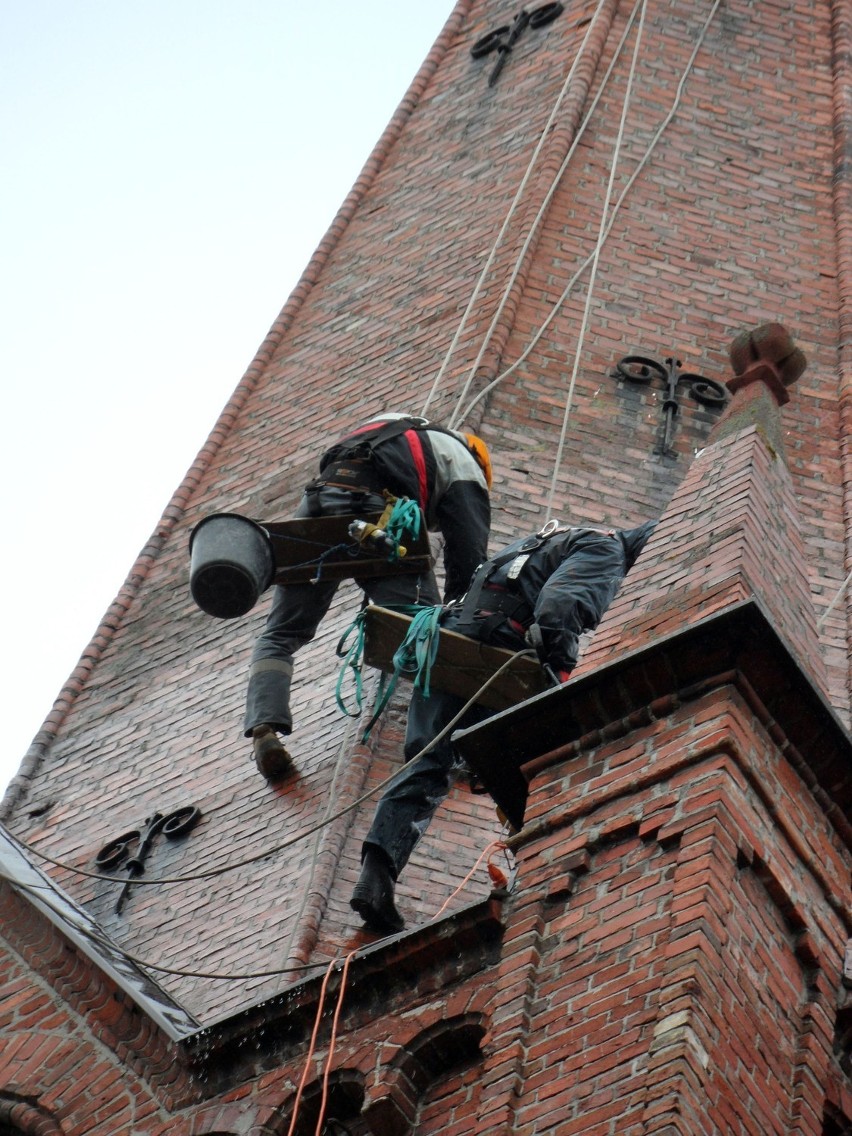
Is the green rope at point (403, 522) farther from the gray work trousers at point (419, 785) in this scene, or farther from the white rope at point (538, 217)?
the white rope at point (538, 217)

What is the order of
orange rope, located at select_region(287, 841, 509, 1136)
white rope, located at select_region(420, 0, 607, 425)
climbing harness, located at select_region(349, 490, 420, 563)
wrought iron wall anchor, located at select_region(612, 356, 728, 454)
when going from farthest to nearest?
wrought iron wall anchor, located at select_region(612, 356, 728, 454), white rope, located at select_region(420, 0, 607, 425), climbing harness, located at select_region(349, 490, 420, 563), orange rope, located at select_region(287, 841, 509, 1136)

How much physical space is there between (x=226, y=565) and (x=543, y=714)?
2156mm

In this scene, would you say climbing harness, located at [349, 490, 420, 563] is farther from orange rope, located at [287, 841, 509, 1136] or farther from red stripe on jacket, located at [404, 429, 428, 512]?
orange rope, located at [287, 841, 509, 1136]

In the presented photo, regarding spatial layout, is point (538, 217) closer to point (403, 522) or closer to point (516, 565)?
point (403, 522)

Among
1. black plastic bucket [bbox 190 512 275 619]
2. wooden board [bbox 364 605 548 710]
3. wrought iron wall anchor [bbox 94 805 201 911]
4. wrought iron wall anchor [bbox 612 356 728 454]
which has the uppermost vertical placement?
black plastic bucket [bbox 190 512 275 619]

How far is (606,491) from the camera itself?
46.7 feet

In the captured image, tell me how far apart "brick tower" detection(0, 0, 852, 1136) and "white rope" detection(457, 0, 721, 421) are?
3 centimetres

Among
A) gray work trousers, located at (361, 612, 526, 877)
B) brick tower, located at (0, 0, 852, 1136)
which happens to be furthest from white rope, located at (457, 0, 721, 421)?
gray work trousers, located at (361, 612, 526, 877)

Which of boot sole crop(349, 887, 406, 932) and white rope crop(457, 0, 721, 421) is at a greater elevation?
boot sole crop(349, 887, 406, 932)

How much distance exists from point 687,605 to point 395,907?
1970mm

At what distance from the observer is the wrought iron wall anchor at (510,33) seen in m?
18.8

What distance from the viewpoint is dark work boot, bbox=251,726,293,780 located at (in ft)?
40.0

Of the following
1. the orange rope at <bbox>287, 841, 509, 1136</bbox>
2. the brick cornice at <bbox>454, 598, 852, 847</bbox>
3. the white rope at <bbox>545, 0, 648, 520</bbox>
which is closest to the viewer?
the orange rope at <bbox>287, 841, 509, 1136</bbox>

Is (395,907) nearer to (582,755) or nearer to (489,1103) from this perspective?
(582,755)
